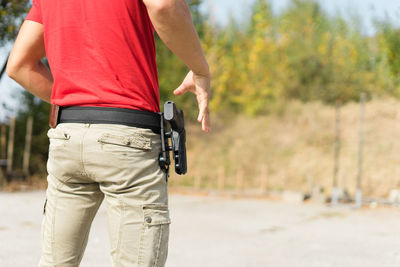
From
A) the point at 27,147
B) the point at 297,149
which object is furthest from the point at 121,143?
the point at 297,149

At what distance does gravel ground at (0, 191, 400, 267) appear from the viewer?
4.98 m

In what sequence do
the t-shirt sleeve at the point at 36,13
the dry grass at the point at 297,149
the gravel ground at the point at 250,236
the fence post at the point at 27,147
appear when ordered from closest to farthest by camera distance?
the t-shirt sleeve at the point at 36,13 → the gravel ground at the point at 250,236 → the fence post at the point at 27,147 → the dry grass at the point at 297,149

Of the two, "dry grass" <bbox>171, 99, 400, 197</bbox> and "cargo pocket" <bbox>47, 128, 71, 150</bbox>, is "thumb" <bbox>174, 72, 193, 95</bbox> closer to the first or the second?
"cargo pocket" <bbox>47, 128, 71, 150</bbox>

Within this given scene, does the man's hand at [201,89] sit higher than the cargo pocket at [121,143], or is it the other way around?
the man's hand at [201,89]

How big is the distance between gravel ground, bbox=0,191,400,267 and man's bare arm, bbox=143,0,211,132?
328 cm

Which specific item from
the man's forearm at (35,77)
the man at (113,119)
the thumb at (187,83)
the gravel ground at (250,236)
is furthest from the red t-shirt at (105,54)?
the gravel ground at (250,236)

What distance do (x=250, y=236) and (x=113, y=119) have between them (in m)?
5.44

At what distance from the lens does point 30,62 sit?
178 cm

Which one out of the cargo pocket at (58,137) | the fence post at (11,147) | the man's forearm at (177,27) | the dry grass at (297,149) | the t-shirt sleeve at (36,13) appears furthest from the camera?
the dry grass at (297,149)

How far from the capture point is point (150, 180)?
1479mm

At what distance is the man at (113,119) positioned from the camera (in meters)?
1.46

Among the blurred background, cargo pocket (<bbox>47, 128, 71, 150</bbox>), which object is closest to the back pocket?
cargo pocket (<bbox>47, 128, 71, 150</bbox>)

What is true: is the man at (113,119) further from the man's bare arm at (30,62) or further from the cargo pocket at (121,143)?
the man's bare arm at (30,62)

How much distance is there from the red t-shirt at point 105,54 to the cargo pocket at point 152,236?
12.6 inches
